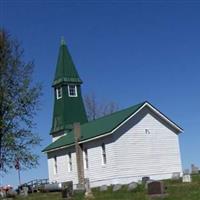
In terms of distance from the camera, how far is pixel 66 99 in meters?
51.0

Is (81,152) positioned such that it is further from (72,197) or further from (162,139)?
(72,197)

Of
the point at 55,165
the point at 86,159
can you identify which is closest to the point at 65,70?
the point at 55,165

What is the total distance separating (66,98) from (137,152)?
46.1 ft

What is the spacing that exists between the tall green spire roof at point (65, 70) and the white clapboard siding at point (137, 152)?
11.2 meters

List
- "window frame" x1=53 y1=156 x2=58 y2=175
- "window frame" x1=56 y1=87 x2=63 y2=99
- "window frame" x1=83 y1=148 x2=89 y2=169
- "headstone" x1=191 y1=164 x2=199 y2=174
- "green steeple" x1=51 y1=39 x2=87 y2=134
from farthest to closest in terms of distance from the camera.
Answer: "window frame" x1=56 y1=87 x2=63 y2=99
"green steeple" x1=51 y1=39 x2=87 y2=134
"window frame" x1=53 y1=156 x2=58 y2=175
"headstone" x1=191 y1=164 x2=199 y2=174
"window frame" x1=83 y1=148 x2=89 y2=169

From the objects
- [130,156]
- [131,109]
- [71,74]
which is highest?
[71,74]

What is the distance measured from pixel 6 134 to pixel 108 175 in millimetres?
7671

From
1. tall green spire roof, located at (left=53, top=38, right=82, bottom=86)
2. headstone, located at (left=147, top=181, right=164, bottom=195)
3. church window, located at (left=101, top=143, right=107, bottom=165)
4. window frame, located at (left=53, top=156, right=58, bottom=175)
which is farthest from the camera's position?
tall green spire roof, located at (left=53, top=38, right=82, bottom=86)

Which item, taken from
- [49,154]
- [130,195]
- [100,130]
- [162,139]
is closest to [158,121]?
[162,139]

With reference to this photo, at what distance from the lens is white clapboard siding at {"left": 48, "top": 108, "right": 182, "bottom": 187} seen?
38000 mm

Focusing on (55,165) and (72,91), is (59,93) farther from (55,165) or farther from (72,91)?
(55,165)

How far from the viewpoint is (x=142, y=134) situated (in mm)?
39062

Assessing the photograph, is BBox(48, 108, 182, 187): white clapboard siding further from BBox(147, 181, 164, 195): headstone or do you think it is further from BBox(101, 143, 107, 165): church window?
BBox(147, 181, 164, 195): headstone

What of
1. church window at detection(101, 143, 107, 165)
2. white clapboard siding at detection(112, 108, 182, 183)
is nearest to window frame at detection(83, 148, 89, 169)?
church window at detection(101, 143, 107, 165)
